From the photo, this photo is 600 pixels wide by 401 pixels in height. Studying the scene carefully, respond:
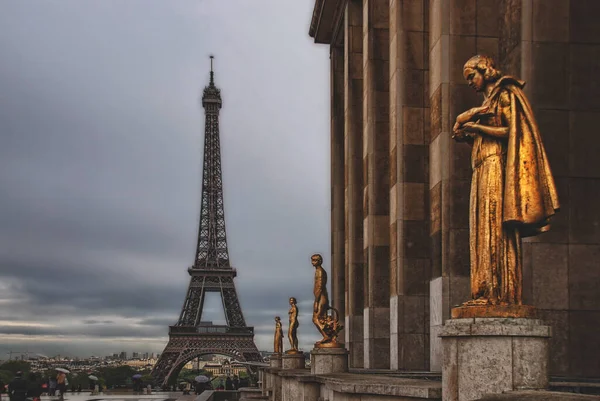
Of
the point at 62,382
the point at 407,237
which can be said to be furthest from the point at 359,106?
the point at 62,382

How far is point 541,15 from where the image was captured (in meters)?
16.4

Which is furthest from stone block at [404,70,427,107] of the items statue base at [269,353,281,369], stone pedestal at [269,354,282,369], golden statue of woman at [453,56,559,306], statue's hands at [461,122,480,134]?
statue's hands at [461,122,480,134]

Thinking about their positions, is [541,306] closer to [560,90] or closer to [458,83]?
[560,90]

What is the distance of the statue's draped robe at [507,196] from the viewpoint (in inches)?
338

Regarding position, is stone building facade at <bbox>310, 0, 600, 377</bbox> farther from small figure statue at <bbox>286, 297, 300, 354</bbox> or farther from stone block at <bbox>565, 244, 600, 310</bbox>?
small figure statue at <bbox>286, 297, 300, 354</bbox>

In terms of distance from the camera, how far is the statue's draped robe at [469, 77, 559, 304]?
8578 millimetres

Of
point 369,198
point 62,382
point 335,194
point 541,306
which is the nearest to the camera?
Answer: point 541,306

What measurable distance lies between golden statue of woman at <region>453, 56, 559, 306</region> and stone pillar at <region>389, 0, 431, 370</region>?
14.0m

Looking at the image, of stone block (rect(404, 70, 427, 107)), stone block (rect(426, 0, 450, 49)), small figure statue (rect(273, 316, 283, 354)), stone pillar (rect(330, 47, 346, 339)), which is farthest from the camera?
stone pillar (rect(330, 47, 346, 339))

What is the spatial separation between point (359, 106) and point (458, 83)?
13.7 meters

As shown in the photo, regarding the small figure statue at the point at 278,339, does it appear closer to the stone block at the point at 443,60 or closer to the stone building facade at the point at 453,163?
the stone building facade at the point at 453,163

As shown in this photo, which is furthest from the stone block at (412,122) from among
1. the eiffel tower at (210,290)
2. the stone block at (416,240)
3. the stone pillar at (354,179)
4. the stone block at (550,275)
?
the eiffel tower at (210,290)

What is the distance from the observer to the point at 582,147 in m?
16.5

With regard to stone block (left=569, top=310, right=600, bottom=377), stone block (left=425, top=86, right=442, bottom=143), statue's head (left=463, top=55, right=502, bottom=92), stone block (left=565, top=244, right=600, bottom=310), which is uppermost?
stone block (left=425, top=86, right=442, bottom=143)
